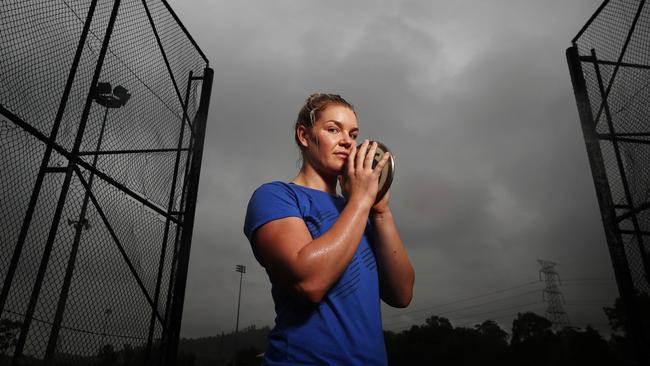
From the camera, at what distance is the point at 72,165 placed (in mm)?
3031

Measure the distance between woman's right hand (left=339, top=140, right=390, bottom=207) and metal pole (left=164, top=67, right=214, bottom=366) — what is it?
368 centimetres

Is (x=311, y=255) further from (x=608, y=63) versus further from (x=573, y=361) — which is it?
(x=573, y=361)

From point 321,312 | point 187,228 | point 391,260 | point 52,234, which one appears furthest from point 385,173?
point 187,228

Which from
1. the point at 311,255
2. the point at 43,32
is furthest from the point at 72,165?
the point at 311,255

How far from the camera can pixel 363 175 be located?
1.31 metres

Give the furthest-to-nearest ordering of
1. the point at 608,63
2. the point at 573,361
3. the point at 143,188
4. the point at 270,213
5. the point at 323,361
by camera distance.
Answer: the point at 573,361
the point at 608,63
the point at 143,188
the point at 270,213
the point at 323,361

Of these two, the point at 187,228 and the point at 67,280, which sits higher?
the point at 187,228

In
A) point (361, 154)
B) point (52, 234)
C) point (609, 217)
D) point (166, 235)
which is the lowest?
point (361, 154)

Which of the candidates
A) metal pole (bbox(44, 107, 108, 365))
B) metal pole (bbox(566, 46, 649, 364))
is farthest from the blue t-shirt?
metal pole (bbox(566, 46, 649, 364))

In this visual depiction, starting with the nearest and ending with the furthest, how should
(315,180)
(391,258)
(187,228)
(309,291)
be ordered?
1. (309,291)
2. (391,258)
3. (315,180)
4. (187,228)

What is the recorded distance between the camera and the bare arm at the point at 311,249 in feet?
3.47

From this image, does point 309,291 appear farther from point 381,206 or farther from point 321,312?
point 381,206

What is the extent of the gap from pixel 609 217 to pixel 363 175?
4.61m

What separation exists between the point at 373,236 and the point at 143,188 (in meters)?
3.54
